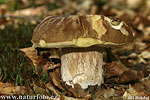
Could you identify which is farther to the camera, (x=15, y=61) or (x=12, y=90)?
(x=15, y=61)

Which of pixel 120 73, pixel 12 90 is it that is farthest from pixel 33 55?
pixel 120 73

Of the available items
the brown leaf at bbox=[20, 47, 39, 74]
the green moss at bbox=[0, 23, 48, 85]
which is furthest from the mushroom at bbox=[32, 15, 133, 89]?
the brown leaf at bbox=[20, 47, 39, 74]

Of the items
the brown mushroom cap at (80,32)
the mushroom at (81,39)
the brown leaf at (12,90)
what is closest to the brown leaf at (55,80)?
the mushroom at (81,39)

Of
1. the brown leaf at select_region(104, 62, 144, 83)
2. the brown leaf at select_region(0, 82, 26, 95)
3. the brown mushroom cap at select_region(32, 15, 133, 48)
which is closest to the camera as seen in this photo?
the brown mushroom cap at select_region(32, 15, 133, 48)

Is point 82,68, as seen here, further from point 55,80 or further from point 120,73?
A: point 120,73

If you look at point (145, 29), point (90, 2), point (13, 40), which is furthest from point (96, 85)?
point (90, 2)

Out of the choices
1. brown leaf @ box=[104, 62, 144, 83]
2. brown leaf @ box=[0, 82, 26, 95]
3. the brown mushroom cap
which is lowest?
brown leaf @ box=[104, 62, 144, 83]

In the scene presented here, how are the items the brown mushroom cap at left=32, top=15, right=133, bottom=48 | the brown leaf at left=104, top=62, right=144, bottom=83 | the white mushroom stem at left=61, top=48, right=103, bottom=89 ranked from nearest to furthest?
the brown mushroom cap at left=32, top=15, right=133, bottom=48 → the white mushroom stem at left=61, top=48, right=103, bottom=89 → the brown leaf at left=104, top=62, right=144, bottom=83

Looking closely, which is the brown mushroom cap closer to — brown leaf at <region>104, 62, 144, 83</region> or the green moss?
the green moss
